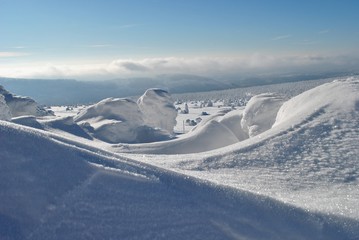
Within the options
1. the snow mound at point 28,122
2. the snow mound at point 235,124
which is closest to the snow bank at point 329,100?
the snow mound at point 235,124

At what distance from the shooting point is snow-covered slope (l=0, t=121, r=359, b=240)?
109 inches

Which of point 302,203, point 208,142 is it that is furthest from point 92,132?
point 302,203

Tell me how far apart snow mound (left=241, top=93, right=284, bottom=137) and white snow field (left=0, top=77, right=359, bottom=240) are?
7352 millimetres

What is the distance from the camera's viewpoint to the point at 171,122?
27438 millimetres

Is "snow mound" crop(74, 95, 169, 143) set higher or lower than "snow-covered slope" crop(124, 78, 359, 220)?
lower

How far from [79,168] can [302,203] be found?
78.6 inches

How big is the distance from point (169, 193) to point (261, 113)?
33.2 feet

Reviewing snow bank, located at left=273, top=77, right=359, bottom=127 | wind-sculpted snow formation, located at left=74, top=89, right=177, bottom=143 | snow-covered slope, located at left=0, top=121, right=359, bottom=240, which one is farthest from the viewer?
wind-sculpted snow formation, located at left=74, top=89, right=177, bottom=143

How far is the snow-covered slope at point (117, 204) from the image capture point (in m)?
2.78

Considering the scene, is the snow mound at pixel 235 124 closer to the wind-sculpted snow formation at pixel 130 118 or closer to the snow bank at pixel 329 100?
the wind-sculpted snow formation at pixel 130 118

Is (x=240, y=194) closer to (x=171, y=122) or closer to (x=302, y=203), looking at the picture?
(x=302, y=203)

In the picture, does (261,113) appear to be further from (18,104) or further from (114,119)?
(18,104)

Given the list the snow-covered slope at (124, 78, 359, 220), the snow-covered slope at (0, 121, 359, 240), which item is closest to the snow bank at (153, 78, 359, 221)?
the snow-covered slope at (124, 78, 359, 220)

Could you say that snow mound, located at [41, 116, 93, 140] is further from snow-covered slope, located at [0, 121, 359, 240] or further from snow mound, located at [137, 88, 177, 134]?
snow-covered slope, located at [0, 121, 359, 240]
